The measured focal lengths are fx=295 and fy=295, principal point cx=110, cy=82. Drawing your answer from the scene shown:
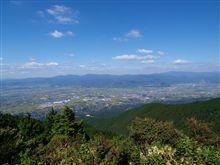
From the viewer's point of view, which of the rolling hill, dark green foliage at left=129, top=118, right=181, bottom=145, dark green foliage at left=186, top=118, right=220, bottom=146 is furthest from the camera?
the rolling hill

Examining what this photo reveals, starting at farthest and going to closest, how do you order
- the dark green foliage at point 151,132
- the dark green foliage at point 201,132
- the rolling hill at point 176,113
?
the rolling hill at point 176,113 < the dark green foliage at point 201,132 < the dark green foliage at point 151,132

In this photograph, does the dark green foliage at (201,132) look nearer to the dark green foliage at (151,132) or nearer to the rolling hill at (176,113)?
the dark green foliage at (151,132)

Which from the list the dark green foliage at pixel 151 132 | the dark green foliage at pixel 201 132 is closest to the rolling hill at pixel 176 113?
the dark green foliage at pixel 201 132

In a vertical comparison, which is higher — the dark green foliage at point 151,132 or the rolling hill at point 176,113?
the dark green foliage at point 151,132

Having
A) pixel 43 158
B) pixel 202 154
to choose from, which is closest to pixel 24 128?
pixel 43 158

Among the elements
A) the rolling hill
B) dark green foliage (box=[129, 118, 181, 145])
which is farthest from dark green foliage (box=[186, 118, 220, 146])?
the rolling hill

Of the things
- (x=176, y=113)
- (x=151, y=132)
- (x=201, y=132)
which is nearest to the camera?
(x=151, y=132)

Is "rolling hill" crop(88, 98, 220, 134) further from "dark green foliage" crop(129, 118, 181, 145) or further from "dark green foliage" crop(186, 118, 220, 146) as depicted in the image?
"dark green foliage" crop(129, 118, 181, 145)

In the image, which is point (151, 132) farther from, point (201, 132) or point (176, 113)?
point (176, 113)

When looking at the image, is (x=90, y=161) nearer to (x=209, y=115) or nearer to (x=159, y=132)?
(x=159, y=132)

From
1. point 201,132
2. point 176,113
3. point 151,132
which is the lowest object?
point 176,113

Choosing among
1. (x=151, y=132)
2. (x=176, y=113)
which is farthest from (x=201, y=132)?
(x=176, y=113)
